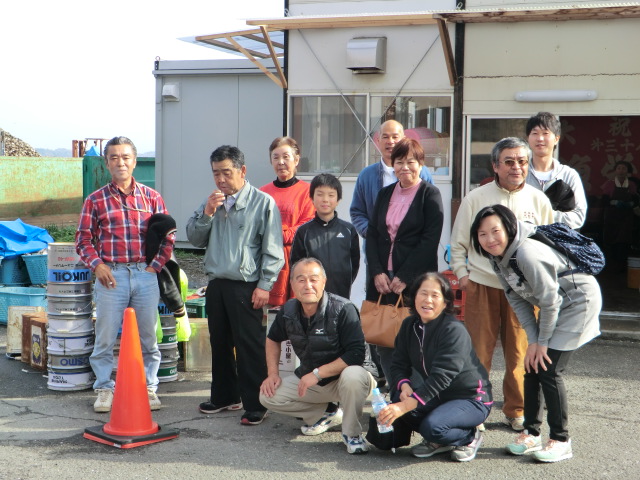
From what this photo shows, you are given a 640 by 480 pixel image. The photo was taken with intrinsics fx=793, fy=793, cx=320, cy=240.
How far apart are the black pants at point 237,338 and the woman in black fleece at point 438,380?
110 cm

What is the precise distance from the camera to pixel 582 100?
808cm

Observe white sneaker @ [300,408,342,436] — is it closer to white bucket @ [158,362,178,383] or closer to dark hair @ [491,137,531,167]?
white bucket @ [158,362,178,383]

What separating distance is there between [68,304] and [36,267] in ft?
11.6

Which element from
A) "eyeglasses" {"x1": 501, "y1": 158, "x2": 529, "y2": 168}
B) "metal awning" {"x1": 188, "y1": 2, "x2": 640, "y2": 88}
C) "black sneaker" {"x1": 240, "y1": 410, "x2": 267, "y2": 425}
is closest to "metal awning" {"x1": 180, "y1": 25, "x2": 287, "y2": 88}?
"metal awning" {"x1": 188, "y1": 2, "x2": 640, "y2": 88}

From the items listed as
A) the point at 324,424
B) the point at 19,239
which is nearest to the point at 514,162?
the point at 324,424

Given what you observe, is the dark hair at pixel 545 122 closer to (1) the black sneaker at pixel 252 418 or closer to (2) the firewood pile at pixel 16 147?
(1) the black sneaker at pixel 252 418

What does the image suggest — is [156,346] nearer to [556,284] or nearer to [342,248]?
[342,248]

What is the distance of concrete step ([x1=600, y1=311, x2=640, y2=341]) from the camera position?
7758 millimetres

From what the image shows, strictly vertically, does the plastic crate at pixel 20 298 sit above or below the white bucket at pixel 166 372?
above

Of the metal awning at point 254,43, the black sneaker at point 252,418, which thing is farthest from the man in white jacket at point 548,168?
the metal awning at point 254,43

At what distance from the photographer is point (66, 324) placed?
6.16 metres

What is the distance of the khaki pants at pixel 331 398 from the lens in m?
4.71

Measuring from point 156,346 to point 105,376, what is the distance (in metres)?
0.42

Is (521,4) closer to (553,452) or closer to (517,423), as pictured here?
(517,423)
